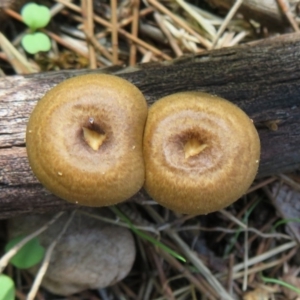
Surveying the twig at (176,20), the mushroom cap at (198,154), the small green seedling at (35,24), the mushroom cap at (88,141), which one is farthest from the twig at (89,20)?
the mushroom cap at (198,154)

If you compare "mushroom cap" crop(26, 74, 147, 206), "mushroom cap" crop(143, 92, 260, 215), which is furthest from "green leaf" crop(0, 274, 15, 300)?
"mushroom cap" crop(143, 92, 260, 215)

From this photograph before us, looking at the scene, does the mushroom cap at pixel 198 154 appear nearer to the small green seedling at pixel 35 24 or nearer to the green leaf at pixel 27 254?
the green leaf at pixel 27 254

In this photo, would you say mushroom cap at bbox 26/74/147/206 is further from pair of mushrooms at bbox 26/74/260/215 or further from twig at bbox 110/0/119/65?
twig at bbox 110/0/119/65

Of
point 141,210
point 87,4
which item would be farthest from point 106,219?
point 87,4

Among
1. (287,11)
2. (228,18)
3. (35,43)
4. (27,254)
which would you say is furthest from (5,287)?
(287,11)

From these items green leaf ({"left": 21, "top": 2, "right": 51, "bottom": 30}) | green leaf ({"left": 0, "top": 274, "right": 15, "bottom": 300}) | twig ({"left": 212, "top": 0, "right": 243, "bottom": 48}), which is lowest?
green leaf ({"left": 0, "top": 274, "right": 15, "bottom": 300})

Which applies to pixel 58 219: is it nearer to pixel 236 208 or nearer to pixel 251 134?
pixel 236 208
